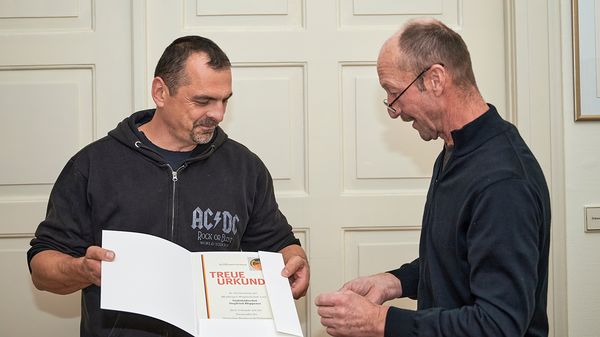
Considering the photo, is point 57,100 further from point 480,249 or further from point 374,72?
point 480,249

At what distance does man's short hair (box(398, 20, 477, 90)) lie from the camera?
162 cm

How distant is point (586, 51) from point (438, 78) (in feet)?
3.90

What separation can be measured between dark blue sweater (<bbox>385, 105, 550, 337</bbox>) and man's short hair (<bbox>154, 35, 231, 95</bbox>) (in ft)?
2.35

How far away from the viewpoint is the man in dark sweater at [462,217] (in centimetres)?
141

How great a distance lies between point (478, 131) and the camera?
1577 mm

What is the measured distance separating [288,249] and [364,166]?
0.60 m

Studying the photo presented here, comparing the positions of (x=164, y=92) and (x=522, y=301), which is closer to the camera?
(x=522, y=301)

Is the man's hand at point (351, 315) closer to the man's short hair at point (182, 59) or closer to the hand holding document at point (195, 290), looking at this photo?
the hand holding document at point (195, 290)

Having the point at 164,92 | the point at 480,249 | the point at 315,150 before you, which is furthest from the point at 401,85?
the point at 315,150

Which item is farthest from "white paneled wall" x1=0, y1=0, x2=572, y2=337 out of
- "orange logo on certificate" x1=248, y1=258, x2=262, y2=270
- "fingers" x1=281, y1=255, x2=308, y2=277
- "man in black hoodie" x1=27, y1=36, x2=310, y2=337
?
"orange logo on certificate" x1=248, y1=258, x2=262, y2=270

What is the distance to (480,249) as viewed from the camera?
1.42m

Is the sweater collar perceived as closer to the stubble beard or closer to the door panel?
the stubble beard

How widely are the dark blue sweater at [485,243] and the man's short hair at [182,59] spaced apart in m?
0.72

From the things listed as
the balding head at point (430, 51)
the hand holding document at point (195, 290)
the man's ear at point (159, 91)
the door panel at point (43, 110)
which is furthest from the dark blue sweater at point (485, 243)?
the door panel at point (43, 110)
